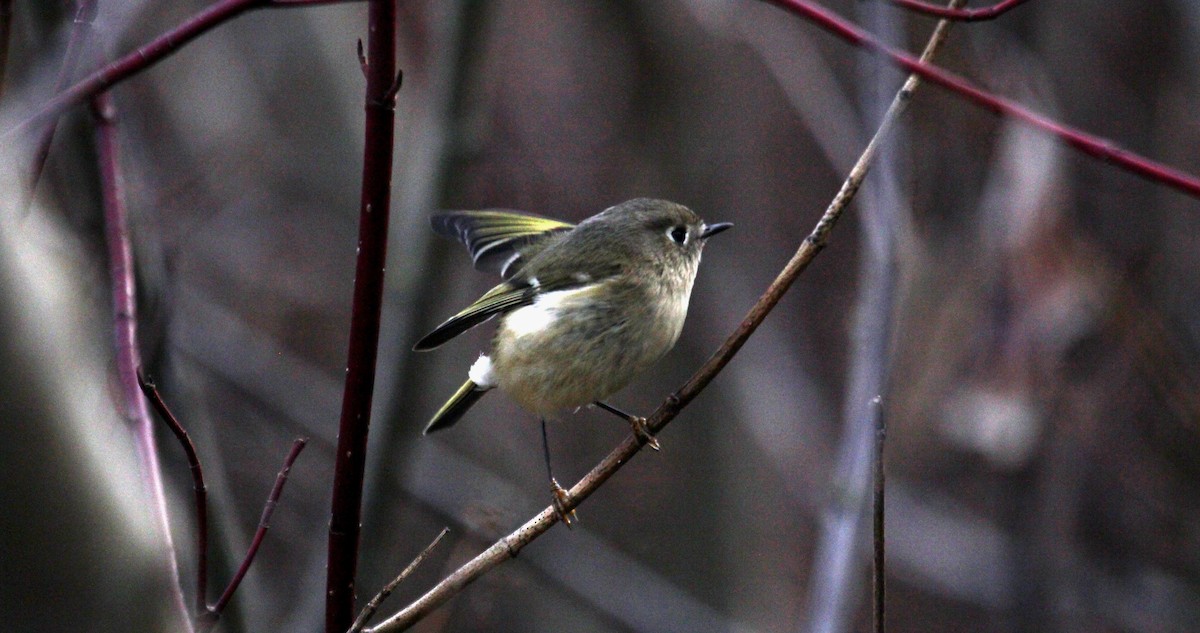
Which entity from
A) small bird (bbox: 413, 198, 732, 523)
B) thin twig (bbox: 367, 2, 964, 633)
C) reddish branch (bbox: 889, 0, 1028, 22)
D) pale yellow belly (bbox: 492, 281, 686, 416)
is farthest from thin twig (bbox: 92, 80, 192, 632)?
reddish branch (bbox: 889, 0, 1028, 22)

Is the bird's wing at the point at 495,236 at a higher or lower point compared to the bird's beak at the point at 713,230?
lower

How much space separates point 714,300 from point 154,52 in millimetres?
3553

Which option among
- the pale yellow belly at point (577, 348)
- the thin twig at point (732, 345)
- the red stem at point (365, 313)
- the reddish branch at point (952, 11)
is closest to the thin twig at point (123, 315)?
the red stem at point (365, 313)

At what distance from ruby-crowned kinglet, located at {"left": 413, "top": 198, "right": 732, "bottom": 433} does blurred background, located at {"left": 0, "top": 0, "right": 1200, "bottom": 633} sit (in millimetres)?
342

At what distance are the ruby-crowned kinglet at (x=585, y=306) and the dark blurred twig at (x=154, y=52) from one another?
98cm

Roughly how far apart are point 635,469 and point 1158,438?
2443 millimetres

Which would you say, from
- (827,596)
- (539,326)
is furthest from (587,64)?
(827,596)

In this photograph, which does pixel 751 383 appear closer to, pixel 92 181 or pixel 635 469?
pixel 635 469

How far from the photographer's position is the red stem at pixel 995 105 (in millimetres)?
1351

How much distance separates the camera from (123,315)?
5.33ft

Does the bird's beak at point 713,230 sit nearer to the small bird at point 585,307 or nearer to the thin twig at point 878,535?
the small bird at point 585,307

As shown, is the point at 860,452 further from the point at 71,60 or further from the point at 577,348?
the point at 71,60

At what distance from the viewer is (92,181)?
6.99 feet

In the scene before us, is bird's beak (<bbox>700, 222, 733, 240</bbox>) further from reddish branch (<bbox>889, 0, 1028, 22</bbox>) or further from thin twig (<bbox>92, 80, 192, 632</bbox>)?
thin twig (<bbox>92, 80, 192, 632</bbox>)
